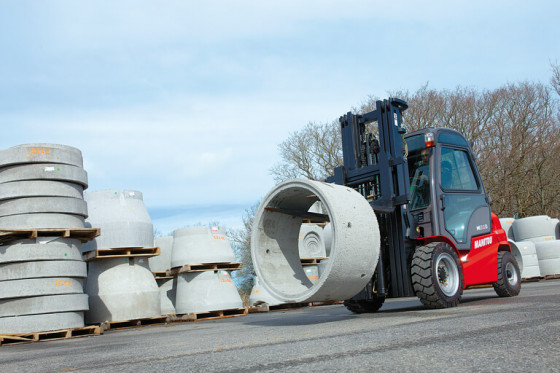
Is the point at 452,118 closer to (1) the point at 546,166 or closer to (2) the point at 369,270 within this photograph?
(1) the point at 546,166

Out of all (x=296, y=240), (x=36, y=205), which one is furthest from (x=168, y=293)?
(x=296, y=240)

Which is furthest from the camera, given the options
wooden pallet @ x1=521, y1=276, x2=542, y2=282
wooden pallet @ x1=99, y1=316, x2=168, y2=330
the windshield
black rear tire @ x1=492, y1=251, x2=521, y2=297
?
wooden pallet @ x1=521, y1=276, x2=542, y2=282

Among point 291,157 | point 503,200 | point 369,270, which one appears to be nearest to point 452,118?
point 503,200

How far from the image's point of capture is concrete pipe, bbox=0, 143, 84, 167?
973cm

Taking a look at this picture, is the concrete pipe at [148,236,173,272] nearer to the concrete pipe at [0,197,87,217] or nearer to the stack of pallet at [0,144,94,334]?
the stack of pallet at [0,144,94,334]

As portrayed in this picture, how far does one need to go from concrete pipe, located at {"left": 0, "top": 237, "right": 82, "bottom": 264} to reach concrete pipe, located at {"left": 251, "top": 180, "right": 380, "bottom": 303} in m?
4.22

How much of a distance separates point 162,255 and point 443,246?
7.96 m

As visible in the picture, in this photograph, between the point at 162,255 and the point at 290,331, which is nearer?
the point at 290,331

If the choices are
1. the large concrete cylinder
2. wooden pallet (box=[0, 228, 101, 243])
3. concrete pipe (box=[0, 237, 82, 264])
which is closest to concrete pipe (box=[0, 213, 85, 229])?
wooden pallet (box=[0, 228, 101, 243])

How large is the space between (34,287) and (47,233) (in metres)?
0.98

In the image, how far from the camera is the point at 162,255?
13344 millimetres

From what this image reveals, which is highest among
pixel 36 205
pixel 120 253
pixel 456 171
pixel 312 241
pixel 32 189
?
pixel 32 189

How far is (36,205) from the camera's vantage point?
9.58 meters

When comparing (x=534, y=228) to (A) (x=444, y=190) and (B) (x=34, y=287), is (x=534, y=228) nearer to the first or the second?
(A) (x=444, y=190)
